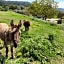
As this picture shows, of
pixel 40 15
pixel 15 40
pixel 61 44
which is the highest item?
pixel 15 40

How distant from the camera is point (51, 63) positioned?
945 centimetres

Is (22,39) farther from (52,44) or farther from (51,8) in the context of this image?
(51,8)

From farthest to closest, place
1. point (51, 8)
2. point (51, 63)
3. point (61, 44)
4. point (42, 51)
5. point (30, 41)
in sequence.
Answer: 1. point (51, 8)
2. point (61, 44)
3. point (30, 41)
4. point (42, 51)
5. point (51, 63)

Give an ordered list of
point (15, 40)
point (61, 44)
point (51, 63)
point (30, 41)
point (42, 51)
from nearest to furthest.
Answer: point (15, 40), point (51, 63), point (42, 51), point (30, 41), point (61, 44)

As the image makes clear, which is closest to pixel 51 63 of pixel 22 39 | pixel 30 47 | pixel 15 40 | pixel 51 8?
pixel 30 47

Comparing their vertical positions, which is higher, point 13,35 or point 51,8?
point 13,35

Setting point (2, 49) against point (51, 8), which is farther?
point (51, 8)

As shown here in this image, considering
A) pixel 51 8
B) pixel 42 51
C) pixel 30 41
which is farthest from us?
pixel 51 8

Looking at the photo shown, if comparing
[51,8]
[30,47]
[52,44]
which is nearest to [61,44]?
[52,44]

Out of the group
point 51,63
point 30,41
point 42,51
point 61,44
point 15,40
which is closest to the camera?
point 15,40

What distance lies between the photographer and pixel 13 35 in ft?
27.9

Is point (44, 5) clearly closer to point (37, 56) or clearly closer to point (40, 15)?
point (40, 15)

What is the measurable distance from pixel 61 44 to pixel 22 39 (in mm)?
2141

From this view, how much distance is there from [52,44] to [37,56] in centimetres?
214
